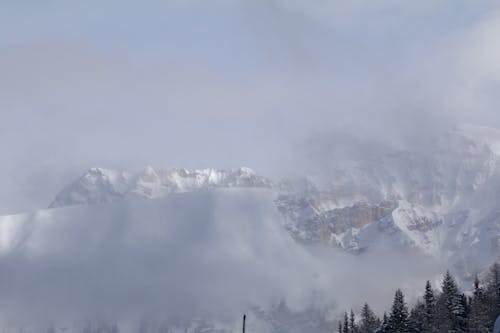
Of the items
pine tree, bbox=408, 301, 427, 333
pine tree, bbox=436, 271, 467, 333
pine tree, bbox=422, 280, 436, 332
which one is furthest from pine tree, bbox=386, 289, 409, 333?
pine tree, bbox=436, 271, 467, 333

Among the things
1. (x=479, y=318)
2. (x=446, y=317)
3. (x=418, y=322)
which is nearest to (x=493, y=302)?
(x=446, y=317)

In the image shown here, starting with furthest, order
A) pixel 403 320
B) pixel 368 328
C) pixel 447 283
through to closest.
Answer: pixel 368 328
pixel 447 283
pixel 403 320

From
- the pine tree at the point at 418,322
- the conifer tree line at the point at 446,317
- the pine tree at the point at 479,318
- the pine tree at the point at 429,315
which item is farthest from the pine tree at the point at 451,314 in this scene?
the pine tree at the point at 418,322

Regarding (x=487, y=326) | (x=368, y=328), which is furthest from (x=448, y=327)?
(x=368, y=328)

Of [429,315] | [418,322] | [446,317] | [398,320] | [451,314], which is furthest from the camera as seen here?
[446,317]

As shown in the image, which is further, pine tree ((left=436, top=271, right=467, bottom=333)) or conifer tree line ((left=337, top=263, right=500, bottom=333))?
pine tree ((left=436, top=271, right=467, bottom=333))

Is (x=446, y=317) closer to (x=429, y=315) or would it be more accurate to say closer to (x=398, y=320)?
(x=429, y=315)

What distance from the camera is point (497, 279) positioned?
7141 inches

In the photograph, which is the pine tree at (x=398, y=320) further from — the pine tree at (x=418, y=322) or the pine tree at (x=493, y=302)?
the pine tree at (x=493, y=302)

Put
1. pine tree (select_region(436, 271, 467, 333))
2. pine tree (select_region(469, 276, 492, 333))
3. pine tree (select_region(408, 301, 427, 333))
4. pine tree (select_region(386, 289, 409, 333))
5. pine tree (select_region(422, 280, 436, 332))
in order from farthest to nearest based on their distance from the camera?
1. pine tree (select_region(422, 280, 436, 332))
2. pine tree (select_region(436, 271, 467, 333))
3. pine tree (select_region(408, 301, 427, 333))
4. pine tree (select_region(386, 289, 409, 333))
5. pine tree (select_region(469, 276, 492, 333))

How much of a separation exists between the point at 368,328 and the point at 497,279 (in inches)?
909

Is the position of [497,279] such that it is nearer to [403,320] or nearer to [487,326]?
[487,326]

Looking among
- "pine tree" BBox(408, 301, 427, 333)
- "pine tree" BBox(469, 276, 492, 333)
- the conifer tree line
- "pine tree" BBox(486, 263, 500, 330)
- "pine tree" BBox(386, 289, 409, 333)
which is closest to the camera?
"pine tree" BBox(469, 276, 492, 333)

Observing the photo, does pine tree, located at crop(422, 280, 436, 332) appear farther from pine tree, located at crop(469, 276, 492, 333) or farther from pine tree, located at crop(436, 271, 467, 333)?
pine tree, located at crop(469, 276, 492, 333)
